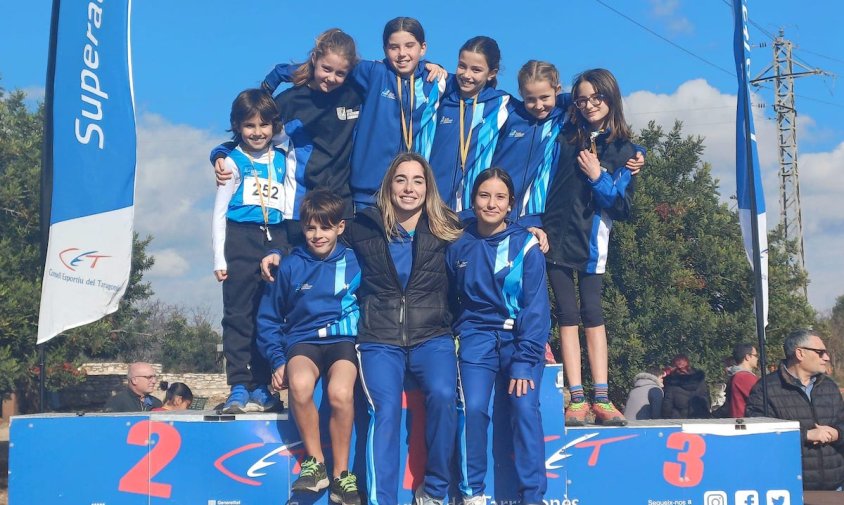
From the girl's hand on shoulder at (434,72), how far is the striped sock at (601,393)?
7.38 ft

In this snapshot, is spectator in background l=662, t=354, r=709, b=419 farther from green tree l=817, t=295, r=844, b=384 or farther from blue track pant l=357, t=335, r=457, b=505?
green tree l=817, t=295, r=844, b=384

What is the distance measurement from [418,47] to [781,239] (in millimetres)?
14399

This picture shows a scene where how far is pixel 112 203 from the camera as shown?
4.80 m

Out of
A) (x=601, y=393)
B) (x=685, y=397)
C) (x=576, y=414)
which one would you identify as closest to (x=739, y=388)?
(x=685, y=397)

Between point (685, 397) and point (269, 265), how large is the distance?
4.19 m

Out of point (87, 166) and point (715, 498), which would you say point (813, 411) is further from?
point (87, 166)

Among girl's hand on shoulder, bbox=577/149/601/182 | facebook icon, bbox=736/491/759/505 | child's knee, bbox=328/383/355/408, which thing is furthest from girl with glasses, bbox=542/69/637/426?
child's knee, bbox=328/383/355/408

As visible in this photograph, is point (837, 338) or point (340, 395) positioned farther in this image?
point (837, 338)

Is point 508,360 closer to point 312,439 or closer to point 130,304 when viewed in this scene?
point 312,439

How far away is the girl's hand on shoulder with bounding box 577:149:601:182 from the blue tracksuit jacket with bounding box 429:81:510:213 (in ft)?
1.99

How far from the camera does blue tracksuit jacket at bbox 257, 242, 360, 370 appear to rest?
4492 millimetres

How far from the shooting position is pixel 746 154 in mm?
5238

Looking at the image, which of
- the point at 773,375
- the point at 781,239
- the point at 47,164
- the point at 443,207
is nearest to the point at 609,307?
the point at 781,239

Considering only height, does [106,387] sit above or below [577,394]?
below
